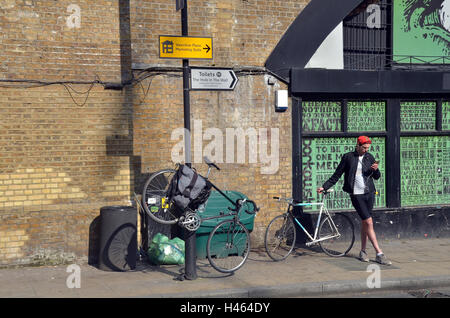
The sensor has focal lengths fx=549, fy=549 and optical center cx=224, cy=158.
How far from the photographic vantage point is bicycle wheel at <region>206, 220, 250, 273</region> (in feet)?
27.4

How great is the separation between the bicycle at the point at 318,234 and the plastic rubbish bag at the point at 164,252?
1.44 metres

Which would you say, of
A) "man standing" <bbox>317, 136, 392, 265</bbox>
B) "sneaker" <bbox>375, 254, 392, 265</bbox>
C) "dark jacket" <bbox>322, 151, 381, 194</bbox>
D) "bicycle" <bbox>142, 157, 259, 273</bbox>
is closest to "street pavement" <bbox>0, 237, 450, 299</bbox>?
"sneaker" <bbox>375, 254, 392, 265</bbox>

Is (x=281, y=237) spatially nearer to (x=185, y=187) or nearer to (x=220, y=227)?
(x=220, y=227)

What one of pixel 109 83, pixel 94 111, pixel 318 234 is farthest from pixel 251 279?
pixel 109 83

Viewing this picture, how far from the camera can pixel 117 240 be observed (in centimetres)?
870

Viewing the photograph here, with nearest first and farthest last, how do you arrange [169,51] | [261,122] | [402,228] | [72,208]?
[169,51] < [72,208] < [261,122] < [402,228]

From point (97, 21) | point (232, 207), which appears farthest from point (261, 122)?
point (97, 21)

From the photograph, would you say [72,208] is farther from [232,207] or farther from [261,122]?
[261,122]

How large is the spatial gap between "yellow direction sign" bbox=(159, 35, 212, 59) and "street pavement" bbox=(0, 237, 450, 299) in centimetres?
318

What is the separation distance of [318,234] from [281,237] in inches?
29.6

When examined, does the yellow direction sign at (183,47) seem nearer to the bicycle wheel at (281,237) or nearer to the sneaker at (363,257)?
the bicycle wheel at (281,237)

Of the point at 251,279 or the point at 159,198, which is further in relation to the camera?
the point at 159,198

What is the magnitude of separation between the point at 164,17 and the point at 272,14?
82.3 inches

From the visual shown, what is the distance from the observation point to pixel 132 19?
942 centimetres
